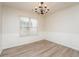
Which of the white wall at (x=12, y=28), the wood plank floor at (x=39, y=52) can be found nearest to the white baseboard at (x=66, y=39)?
the wood plank floor at (x=39, y=52)

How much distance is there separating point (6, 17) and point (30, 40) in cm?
176

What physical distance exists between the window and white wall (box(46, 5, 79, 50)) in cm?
92

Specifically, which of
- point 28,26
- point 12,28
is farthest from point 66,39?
point 12,28

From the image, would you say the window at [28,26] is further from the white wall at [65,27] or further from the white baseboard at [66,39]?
the white baseboard at [66,39]

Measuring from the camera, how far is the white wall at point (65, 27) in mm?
2986

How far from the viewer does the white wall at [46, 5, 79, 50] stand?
9.80 ft

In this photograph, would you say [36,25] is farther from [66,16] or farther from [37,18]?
[66,16]

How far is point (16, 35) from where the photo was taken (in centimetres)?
346

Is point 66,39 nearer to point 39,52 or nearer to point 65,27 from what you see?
point 65,27

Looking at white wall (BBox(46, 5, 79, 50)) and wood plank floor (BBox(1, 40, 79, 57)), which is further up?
white wall (BBox(46, 5, 79, 50))

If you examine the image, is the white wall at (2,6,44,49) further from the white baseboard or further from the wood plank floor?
the white baseboard

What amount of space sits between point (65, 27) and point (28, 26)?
1.88 m

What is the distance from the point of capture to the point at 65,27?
138 inches

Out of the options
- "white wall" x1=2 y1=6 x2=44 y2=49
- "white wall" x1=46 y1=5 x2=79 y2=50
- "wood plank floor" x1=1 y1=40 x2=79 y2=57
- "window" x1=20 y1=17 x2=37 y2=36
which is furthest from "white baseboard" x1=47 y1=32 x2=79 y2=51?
"white wall" x1=2 y1=6 x2=44 y2=49
